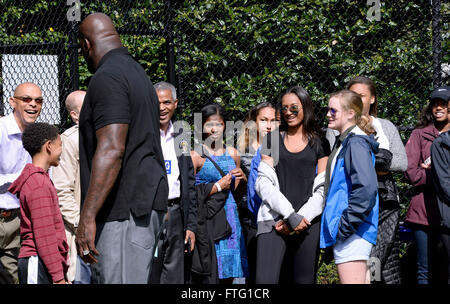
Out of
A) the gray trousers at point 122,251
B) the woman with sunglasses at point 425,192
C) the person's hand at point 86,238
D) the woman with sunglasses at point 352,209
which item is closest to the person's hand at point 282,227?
the woman with sunglasses at point 352,209

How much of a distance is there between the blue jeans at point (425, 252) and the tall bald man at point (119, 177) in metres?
3.00

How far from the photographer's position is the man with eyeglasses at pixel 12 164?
5363 mm

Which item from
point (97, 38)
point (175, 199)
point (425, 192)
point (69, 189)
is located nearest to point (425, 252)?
point (425, 192)

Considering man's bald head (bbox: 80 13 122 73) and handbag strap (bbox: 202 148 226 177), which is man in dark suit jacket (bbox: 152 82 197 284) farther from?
man's bald head (bbox: 80 13 122 73)

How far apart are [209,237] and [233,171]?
25.6 inches

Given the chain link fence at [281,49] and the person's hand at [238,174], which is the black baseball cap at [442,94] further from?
the person's hand at [238,174]

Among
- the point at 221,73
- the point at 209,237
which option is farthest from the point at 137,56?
the point at 209,237

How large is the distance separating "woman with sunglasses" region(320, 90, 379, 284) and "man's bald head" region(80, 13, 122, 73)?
1978mm

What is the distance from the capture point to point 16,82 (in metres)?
7.25

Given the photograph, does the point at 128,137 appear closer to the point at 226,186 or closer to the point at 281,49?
the point at 226,186

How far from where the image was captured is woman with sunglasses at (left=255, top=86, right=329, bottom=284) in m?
5.03

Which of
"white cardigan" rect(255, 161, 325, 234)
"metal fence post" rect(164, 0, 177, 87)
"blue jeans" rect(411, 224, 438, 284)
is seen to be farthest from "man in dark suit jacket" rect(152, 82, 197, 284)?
"blue jeans" rect(411, 224, 438, 284)

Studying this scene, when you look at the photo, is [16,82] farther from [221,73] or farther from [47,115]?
[221,73]

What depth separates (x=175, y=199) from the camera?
536 centimetres
